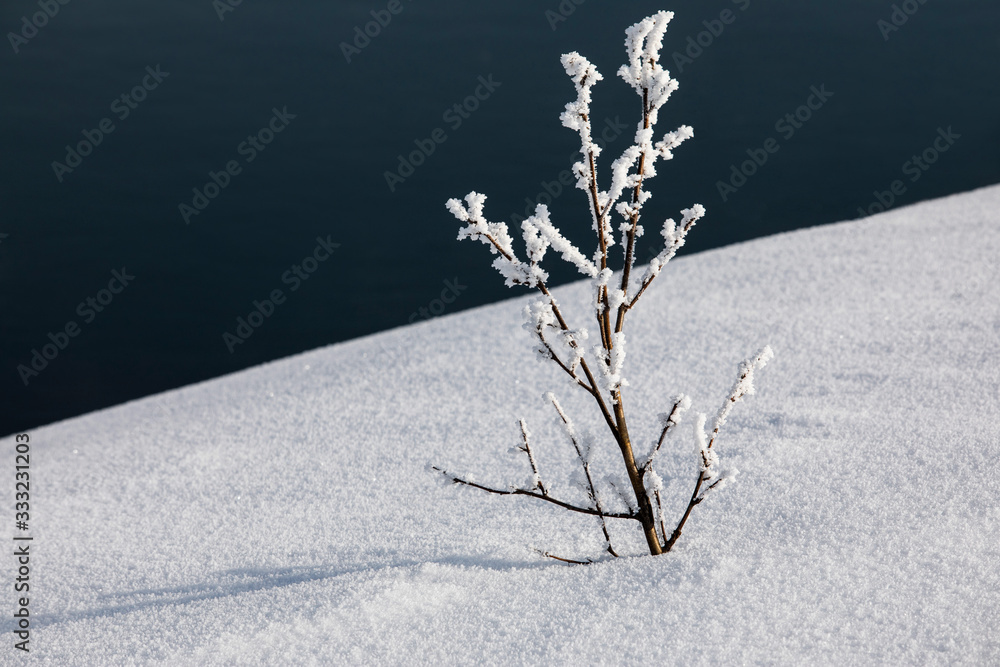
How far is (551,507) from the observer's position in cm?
229

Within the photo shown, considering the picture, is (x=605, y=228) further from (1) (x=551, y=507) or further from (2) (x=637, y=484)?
(1) (x=551, y=507)

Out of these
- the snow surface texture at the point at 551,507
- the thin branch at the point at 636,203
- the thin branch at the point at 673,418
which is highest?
the thin branch at the point at 636,203

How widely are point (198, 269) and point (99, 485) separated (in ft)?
18.3

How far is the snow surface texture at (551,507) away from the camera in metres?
1.58

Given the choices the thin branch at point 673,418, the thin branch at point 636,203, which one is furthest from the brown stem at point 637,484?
the thin branch at point 636,203

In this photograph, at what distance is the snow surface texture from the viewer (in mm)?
1585

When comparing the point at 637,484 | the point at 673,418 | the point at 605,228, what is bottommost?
the point at 637,484

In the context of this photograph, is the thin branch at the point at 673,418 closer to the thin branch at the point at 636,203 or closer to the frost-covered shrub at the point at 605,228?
the frost-covered shrub at the point at 605,228

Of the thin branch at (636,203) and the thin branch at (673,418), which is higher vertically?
the thin branch at (636,203)

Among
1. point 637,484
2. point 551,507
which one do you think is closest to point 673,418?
point 637,484

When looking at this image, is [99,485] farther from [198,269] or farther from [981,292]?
[198,269]

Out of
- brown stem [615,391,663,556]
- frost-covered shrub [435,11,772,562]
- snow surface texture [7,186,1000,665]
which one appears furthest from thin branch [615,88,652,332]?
snow surface texture [7,186,1000,665]

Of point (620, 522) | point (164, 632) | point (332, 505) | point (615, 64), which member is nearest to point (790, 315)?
point (620, 522)

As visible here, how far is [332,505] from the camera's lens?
2.52 m
